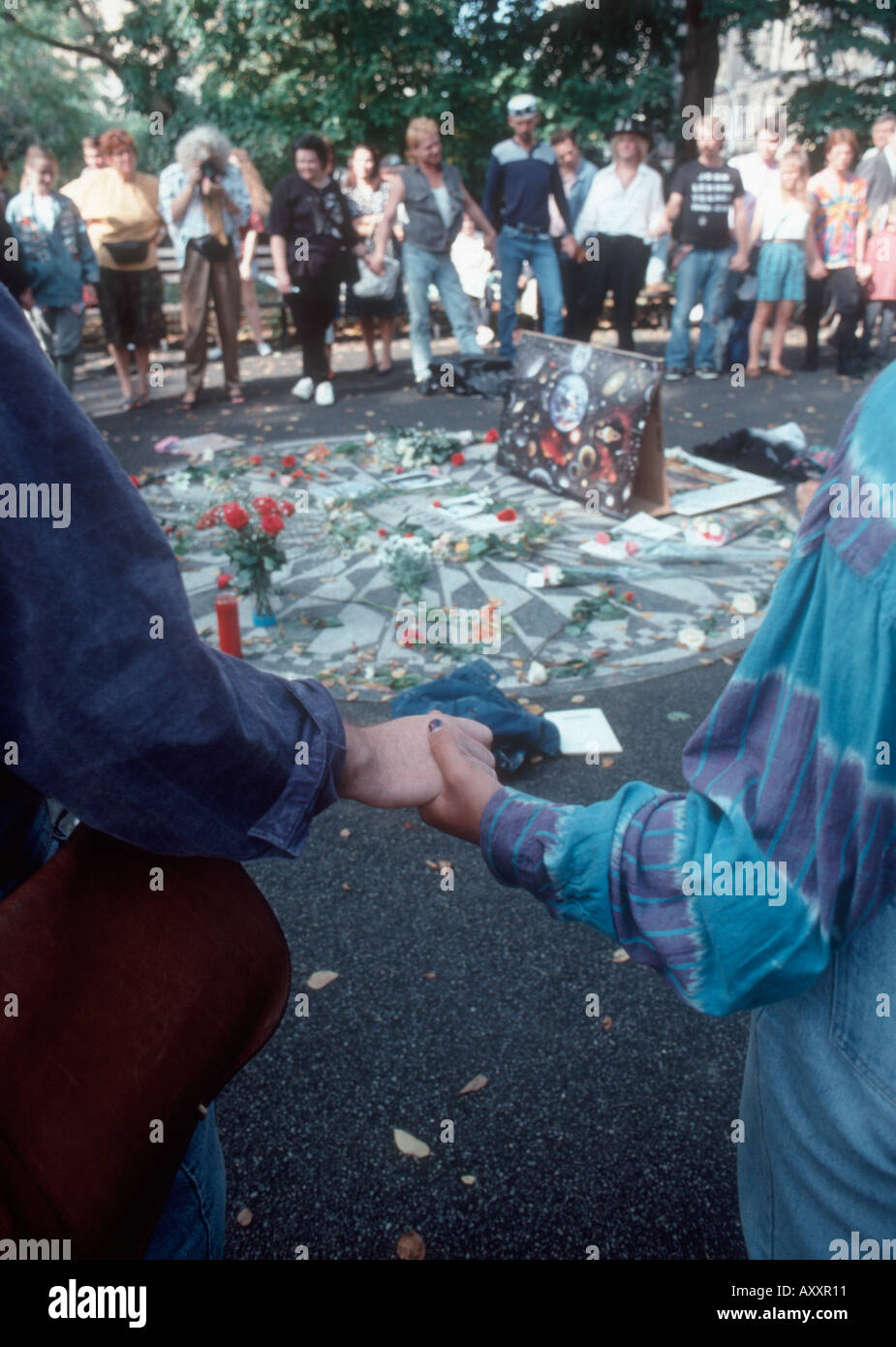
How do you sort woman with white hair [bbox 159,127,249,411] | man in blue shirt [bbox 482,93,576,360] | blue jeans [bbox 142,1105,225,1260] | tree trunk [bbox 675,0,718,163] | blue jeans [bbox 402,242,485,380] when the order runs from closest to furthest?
blue jeans [bbox 142,1105,225,1260]
woman with white hair [bbox 159,127,249,411]
blue jeans [bbox 402,242,485,380]
man in blue shirt [bbox 482,93,576,360]
tree trunk [bbox 675,0,718,163]

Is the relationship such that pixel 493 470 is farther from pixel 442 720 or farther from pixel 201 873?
pixel 201 873

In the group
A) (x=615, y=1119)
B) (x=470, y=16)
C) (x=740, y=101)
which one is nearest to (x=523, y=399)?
(x=615, y=1119)

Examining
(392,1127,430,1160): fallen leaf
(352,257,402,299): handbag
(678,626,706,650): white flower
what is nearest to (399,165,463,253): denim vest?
(352,257,402,299): handbag

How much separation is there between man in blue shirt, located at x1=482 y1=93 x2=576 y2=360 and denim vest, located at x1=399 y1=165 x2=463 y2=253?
2.50ft

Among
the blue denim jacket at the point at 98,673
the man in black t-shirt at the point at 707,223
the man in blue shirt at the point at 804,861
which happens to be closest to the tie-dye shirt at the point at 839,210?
the man in black t-shirt at the point at 707,223

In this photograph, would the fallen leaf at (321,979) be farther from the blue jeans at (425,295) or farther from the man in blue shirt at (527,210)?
the man in blue shirt at (527,210)

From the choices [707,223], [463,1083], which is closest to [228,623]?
[463,1083]

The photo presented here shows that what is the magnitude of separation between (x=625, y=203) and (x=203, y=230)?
4.49m

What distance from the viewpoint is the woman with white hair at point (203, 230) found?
909 cm

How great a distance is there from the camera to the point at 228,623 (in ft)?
15.5

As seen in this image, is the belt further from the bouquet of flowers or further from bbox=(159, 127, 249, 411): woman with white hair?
the bouquet of flowers

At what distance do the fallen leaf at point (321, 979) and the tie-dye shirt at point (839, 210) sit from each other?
404 inches

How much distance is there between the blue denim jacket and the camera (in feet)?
3.01

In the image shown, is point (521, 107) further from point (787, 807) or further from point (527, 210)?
point (787, 807)
